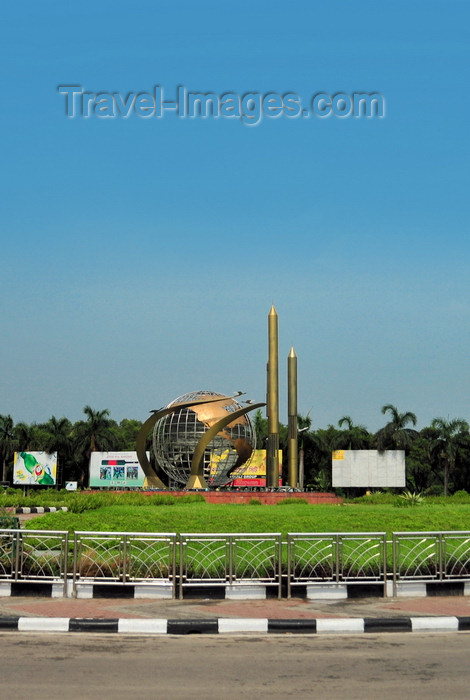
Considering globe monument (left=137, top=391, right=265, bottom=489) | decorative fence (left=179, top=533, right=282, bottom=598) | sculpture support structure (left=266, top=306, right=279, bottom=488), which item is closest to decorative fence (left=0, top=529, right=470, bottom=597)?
decorative fence (left=179, top=533, right=282, bottom=598)

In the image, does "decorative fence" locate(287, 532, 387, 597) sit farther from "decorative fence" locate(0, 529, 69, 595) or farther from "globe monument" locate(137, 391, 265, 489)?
"globe monument" locate(137, 391, 265, 489)

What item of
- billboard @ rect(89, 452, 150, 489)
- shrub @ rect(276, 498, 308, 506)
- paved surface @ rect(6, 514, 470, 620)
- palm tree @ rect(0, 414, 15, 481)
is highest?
palm tree @ rect(0, 414, 15, 481)

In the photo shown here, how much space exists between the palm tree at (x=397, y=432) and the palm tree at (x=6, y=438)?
3094 cm

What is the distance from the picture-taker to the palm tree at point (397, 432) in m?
61.0

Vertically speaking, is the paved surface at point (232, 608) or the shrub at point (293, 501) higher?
the shrub at point (293, 501)

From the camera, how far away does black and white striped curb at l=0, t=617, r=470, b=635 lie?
8.48m

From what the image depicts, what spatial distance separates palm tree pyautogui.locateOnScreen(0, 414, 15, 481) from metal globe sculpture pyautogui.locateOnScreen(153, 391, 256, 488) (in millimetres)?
26713

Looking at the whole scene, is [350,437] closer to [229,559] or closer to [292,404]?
[292,404]

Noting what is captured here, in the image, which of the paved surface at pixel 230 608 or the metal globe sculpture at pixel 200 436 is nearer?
the paved surface at pixel 230 608

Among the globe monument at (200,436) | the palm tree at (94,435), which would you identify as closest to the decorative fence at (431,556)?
the globe monument at (200,436)

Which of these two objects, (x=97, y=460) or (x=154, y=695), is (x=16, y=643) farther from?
(x=97, y=460)

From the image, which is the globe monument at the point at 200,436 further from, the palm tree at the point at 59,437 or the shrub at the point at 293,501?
the palm tree at the point at 59,437

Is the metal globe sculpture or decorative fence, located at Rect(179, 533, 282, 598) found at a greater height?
the metal globe sculpture

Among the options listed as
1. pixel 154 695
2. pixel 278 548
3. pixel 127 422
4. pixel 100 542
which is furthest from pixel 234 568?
pixel 127 422
